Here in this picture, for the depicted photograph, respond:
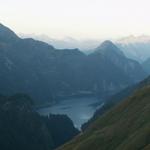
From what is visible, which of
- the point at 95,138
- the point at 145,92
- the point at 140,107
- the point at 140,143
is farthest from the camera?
the point at 145,92

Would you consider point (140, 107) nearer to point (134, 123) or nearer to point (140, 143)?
point (134, 123)

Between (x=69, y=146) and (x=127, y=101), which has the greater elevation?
(x=127, y=101)

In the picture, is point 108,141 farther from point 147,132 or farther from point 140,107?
point 140,107

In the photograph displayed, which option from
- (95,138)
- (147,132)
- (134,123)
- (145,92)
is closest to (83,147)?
(95,138)

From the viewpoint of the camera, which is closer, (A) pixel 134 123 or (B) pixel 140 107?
(A) pixel 134 123

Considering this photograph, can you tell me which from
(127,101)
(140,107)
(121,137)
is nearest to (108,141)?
(121,137)

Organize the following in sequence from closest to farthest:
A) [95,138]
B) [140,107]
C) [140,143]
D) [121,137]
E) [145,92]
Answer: [140,143] < [121,137] < [95,138] < [140,107] < [145,92]
